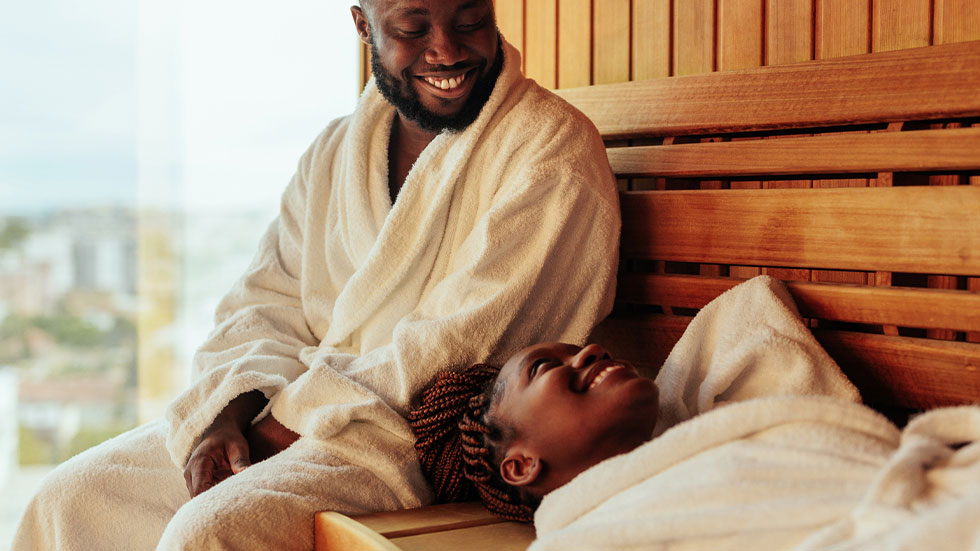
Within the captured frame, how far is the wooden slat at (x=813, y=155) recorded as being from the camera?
1496mm

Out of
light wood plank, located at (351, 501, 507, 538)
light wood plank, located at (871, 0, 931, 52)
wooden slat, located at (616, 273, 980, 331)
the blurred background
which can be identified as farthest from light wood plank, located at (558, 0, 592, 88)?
the blurred background

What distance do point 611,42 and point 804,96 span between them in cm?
58

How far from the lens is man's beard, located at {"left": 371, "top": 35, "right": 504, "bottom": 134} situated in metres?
1.92

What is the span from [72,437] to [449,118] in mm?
2865

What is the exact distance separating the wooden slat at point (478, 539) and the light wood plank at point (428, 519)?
2 cm

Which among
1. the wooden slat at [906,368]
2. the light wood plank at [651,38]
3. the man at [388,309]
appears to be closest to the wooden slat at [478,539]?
the man at [388,309]

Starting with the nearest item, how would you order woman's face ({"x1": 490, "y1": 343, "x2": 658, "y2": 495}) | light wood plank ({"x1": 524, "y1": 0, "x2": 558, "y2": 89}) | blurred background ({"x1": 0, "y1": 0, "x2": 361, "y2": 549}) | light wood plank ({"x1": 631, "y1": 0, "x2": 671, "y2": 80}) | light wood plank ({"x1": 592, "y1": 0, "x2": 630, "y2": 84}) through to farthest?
woman's face ({"x1": 490, "y1": 343, "x2": 658, "y2": 495})
light wood plank ({"x1": 631, "y1": 0, "x2": 671, "y2": 80})
light wood plank ({"x1": 592, "y1": 0, "x2": 630, "y2": 84})
light wood plank ({"x1": 524, "y1": 0, "x2": 558, "y2": 89})
blurred background ({"x1": 0, "y1": 0, "x2": 361, "y2": 549})

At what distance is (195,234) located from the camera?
162 inches

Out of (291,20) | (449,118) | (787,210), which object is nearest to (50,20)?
(291,20)

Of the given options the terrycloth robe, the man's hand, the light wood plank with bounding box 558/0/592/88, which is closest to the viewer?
the terrycloth robe

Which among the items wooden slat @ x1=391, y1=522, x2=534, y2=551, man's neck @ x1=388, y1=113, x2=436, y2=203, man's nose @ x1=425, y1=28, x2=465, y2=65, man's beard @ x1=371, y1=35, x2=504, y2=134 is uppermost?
man's nose @ x1=425, y1=28, x2=465, y2=65

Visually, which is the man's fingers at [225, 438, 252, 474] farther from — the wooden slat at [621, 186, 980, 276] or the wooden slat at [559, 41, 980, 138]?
the wooden slat at [559, 41, 980, 138]

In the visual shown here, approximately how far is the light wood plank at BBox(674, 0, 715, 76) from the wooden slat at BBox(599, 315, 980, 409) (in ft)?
1.91

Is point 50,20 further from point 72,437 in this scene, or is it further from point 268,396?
point 268,396
